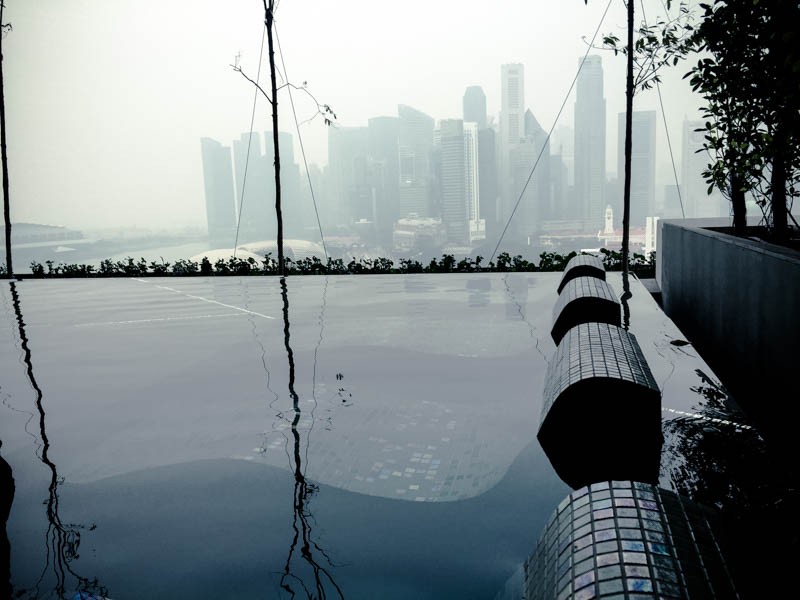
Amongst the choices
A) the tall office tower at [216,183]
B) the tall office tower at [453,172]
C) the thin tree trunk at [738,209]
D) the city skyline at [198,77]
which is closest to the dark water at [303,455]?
the thin tree trunk at [738,209]

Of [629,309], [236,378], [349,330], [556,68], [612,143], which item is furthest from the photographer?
[556,68]

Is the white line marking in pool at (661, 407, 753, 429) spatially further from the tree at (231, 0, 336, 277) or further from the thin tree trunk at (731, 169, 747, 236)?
the tree at (231, 0, 336, 277)

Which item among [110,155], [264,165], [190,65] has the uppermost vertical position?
[190,65]

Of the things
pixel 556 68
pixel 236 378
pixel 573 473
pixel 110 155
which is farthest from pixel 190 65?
pixel 573 473

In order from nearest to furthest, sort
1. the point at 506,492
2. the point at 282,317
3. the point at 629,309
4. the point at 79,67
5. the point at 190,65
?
the point at 506,492 → the point at 629,309 → the point at 282,317 → the point at 190,65 → the point at 79,67

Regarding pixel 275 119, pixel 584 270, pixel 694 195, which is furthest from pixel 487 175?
pixel 584 270

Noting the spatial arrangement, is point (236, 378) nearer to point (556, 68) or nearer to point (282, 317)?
point (282, 317)

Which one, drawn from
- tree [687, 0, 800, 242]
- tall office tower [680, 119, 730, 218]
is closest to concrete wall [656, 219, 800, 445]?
tree [687, 0, 800, 242]
